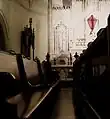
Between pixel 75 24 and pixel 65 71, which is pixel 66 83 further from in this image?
pixel 75 24

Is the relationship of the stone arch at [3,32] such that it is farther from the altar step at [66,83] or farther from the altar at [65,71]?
the altar step at [66,83]

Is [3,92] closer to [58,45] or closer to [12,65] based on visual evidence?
[12,65]

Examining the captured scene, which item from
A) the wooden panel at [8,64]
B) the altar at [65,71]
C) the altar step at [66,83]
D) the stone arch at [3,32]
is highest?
the stone arch at [3,32]

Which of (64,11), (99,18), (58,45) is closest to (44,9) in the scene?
(64,11)

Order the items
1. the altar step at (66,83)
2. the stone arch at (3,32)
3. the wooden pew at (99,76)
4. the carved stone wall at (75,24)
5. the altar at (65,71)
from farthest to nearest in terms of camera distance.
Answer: the carved stone wall at (75,24) < the altar at (65,71) < the altar step at (66,83) < the stone arch at (3,32) < the wooden pew at (99,76)

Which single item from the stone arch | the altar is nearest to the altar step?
the altar

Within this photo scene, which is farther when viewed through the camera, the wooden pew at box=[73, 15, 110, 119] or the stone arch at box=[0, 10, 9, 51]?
the stone arch at box=[0, 10, 9, 51]

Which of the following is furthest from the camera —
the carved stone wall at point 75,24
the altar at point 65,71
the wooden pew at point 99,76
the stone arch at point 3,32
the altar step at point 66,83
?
A: the carved stone wall at point 75,24

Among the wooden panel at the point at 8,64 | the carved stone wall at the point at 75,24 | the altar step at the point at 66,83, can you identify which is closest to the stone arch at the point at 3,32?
the carved stone wall at the point at 75,24

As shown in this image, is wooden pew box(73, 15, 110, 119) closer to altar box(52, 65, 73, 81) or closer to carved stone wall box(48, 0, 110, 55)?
altar box(52, 65, 73, 81)

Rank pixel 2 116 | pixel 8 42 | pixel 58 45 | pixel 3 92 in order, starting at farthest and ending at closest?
pixel 58 45 → pixel 8 42 → pixel 3 92 → pixel 2 116

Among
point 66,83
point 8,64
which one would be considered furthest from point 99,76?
point 66,83

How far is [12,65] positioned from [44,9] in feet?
19.0

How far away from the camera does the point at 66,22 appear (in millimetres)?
7117
